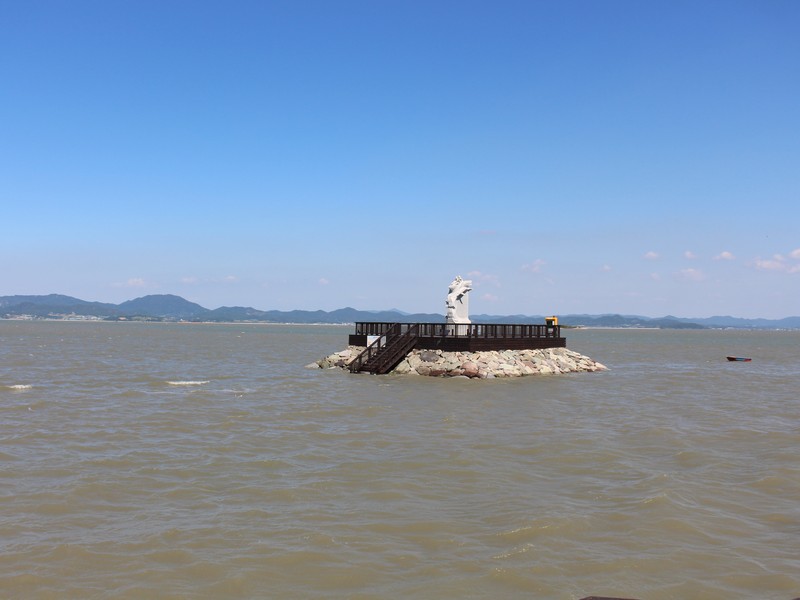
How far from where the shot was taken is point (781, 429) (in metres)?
17.6

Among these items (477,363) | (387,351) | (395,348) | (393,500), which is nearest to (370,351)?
(387,351)

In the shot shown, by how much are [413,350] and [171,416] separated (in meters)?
16.3

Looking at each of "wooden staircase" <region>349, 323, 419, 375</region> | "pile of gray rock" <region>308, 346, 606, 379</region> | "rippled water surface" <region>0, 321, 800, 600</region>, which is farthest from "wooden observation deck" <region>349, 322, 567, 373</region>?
"rippled water surface" <region>0, 321, 800, 600</region>

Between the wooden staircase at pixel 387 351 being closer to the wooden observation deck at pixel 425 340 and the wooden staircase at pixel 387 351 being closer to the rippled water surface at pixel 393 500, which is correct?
the wooden observation deck at pixel 425 340

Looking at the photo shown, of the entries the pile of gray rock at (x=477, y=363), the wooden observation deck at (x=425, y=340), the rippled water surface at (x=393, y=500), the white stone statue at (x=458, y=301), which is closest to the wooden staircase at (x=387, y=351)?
the wooden observation deck at (x=425, y=340)

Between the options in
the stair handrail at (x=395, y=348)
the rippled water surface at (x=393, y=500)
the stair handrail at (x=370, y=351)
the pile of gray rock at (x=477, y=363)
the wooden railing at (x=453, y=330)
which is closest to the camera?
the rippled water surface at (x=393, y=500)

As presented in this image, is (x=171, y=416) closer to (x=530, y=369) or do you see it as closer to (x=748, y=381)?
(x=530, y=369)

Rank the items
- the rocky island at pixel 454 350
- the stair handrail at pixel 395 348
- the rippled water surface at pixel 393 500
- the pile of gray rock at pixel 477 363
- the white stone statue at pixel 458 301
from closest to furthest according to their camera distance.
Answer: the rippled water surface at pixel 393 500
the pile of gray rock at pixel 477 363
the rocky island at pixel 454 350
the stair handrail at pixel 395 348
the white stone statue at pixel 458 301

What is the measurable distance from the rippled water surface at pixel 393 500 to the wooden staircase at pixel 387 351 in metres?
10.2

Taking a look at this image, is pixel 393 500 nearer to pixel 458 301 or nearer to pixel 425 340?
pixel 425 340

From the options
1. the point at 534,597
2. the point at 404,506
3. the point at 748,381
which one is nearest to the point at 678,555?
the point at 534,597

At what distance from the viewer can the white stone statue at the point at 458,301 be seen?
3512 cm

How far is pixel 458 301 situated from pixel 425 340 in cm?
400

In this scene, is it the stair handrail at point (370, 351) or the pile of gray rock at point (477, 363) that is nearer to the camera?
the pile of gray rock at point (477, 363)
